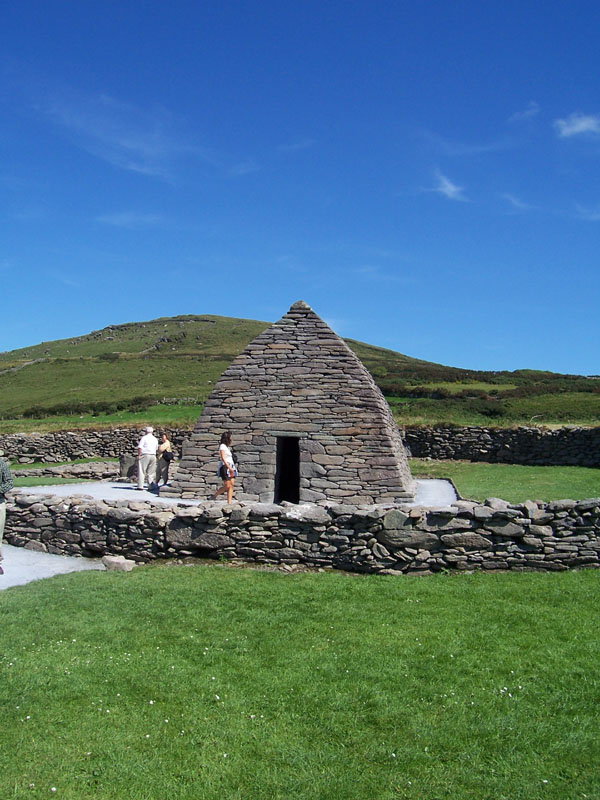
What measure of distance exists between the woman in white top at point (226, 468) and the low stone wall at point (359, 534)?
3122 mm

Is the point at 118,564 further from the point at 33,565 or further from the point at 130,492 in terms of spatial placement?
the point at 130,492

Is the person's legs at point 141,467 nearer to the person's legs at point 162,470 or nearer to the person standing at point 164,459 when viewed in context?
the person standing at point 164,459

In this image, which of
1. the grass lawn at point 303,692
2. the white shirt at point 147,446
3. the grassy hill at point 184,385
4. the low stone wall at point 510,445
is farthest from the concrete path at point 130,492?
the grassy hill at point 184,385

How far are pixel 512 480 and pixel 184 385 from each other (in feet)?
183

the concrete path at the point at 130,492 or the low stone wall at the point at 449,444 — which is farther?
the low stone wall at the point at 449,444

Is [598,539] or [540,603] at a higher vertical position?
[598,539]

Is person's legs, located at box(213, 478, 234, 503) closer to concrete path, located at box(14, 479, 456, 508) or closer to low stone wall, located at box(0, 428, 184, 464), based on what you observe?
concrete path, located at box(14, 479, 456, 508)

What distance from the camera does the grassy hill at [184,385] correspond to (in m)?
44.7

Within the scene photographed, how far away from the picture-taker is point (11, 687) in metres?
5.75

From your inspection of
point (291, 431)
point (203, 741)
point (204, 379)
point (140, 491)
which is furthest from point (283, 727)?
point (204, 379)

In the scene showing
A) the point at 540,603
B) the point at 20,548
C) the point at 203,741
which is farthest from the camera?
the point at 20,548

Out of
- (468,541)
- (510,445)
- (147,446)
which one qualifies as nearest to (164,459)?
(147,446)

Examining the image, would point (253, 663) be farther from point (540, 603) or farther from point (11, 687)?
point (540, 603)

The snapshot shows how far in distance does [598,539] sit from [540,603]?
2.21 m
